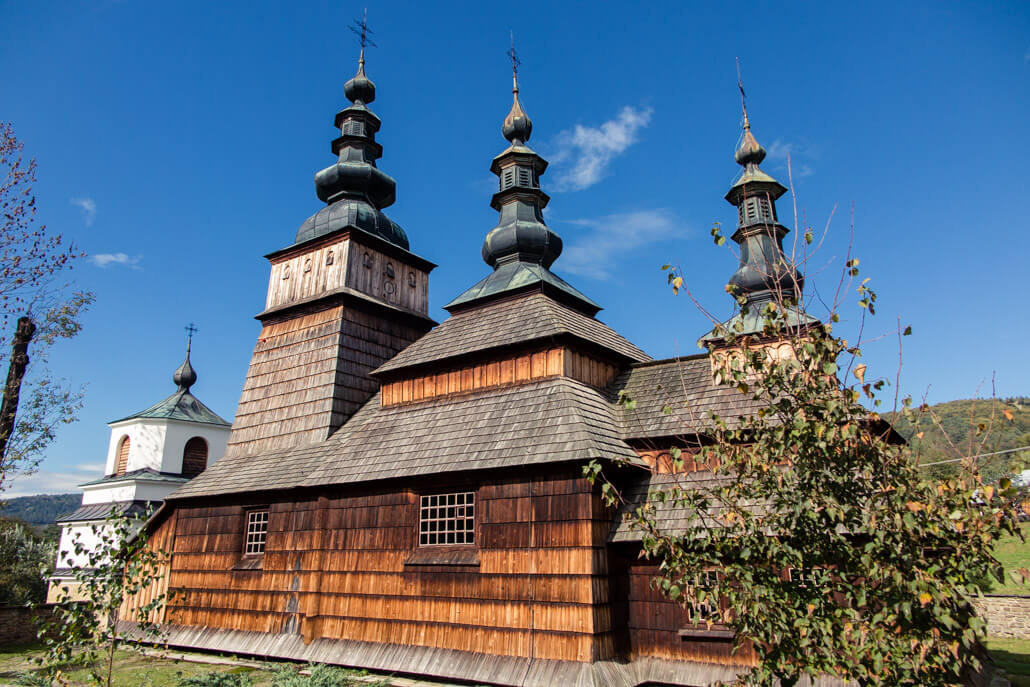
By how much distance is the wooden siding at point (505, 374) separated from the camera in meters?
13.5

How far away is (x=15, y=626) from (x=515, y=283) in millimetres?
15453

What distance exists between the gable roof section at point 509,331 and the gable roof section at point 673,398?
884 millimetres

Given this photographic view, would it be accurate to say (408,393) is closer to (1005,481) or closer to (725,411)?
(725,411)

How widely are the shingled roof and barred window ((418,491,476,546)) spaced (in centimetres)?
65

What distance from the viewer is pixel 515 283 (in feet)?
56.5

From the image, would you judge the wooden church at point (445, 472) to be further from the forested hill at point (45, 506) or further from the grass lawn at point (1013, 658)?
the forested hill at point (45, 506)

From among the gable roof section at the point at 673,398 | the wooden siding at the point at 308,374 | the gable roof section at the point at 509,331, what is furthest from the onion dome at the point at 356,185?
the gable roof section at the point at 673,398

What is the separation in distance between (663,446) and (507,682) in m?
4.78

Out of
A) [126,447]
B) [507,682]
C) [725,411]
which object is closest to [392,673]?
[507,682]

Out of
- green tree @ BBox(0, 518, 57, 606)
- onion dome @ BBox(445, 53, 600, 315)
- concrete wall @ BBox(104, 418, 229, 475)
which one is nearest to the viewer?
onion dome @ BBox(445, 53, 600, 315)

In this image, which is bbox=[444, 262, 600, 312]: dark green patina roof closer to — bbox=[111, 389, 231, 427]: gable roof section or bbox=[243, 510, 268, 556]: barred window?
bbox=[243, 510, 268, 556]: barred window

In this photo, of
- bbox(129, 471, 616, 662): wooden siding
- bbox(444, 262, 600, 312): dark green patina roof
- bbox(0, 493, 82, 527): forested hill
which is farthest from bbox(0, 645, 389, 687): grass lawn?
bbox(0, 493, 82, 527): forested hill

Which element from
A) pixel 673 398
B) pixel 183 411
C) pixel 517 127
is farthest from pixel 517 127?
pixel 183 411

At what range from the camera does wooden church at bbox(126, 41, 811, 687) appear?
11.0m
